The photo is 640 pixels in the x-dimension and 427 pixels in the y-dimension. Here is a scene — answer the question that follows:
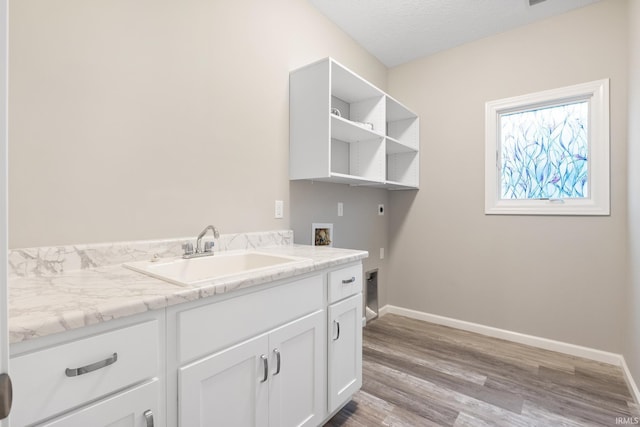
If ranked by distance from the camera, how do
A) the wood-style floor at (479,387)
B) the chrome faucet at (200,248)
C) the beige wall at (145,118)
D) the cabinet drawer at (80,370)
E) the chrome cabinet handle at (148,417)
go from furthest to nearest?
the wood-style floor at (479,387) < the chrome faucet at (200,248) < the beige wall at (145,118) < the chrome cabinet handle at (148,417) < the cabinet drawer at (80,370)

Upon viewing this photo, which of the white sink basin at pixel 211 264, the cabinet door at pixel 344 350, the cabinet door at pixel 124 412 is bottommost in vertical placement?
the cabinet door at pixel 344 350

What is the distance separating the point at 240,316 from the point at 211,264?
0.51 m

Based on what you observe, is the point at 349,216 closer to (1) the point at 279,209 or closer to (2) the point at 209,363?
(1) the point at 279,209

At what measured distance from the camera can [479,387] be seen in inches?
73.3

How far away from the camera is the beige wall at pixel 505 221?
7.14 ft

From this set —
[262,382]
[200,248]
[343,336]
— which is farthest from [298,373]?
[200,248]

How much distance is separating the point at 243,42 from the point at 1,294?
1.80 metres

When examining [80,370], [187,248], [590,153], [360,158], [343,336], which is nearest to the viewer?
[80,370]

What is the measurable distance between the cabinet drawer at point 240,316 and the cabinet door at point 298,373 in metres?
0.06

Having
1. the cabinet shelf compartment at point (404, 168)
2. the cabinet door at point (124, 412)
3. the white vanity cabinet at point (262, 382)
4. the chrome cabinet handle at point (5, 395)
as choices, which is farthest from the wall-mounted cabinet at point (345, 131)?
the chrome cabinet handle at point (5, 395)

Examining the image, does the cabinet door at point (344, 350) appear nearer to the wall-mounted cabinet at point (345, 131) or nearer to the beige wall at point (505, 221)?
the wall-mounted cabinet at point (345, 131)

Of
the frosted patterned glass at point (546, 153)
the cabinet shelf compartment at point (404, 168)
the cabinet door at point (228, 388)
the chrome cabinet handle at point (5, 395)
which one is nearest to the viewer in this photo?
the chrome cabinet handle at point (5, 395)

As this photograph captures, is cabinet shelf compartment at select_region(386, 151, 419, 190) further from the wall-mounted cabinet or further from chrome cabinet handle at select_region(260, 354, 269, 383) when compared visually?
chrome cabinet handle at select_region(260, 354, 269, 383)

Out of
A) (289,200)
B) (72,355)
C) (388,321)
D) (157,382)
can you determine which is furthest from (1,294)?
(388,321)
